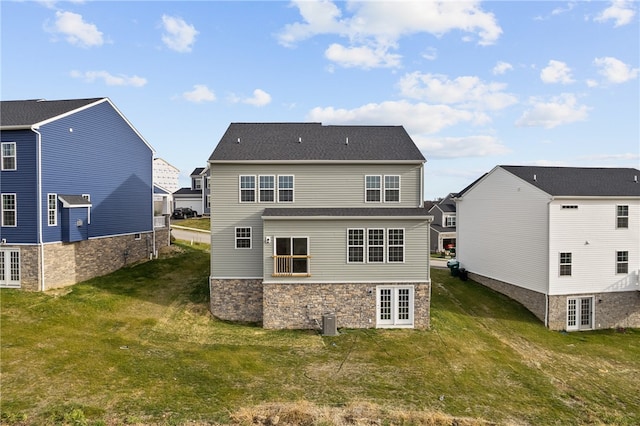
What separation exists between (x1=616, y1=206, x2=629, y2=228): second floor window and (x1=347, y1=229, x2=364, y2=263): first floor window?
671 inches

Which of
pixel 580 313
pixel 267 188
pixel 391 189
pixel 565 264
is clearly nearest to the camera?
pixel 267 188

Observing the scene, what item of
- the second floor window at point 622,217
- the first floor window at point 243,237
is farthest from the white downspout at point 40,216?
the second floor window at point 622,217

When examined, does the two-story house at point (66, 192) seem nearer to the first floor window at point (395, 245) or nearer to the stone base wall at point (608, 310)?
the first floor window at point (395, 245)

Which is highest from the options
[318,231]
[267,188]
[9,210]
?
[267,188]

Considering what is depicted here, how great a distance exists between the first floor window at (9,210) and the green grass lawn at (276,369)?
3.47 m

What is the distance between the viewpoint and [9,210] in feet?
64.1

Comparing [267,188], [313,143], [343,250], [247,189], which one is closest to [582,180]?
[343,250]

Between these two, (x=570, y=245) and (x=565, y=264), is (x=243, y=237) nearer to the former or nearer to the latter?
(x=565, y=264)

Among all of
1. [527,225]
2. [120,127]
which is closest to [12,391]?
[120,127]

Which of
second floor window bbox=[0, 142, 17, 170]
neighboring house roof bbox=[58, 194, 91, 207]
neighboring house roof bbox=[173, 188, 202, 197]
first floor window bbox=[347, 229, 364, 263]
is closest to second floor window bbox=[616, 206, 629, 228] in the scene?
first floor window bbox=[347, 229, 364, 263]

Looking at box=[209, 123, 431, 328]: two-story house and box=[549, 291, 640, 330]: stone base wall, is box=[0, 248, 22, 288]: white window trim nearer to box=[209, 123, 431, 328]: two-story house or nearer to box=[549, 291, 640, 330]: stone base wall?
box=[209, 123, 431, 328]: two-story house

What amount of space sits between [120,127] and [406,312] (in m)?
21.9

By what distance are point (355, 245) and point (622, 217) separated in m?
17.7

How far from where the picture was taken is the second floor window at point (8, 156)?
19422 millimetres
